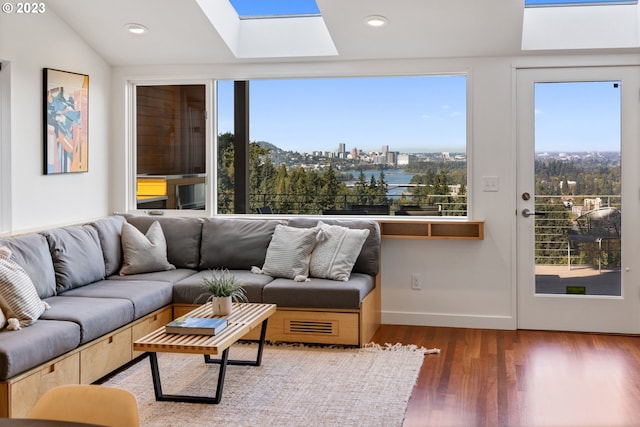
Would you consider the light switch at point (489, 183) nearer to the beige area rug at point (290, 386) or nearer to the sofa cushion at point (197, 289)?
the beige area rug at point (290, 386)

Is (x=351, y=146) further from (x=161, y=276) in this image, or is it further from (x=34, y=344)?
(x=34, y=344)

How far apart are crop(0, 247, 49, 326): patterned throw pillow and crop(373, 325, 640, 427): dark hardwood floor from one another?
2.01 metres

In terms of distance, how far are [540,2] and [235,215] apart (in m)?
2.89

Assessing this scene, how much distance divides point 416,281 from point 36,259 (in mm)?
2805

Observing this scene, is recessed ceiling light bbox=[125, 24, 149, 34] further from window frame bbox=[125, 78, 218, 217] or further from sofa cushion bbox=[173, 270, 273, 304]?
sofa cushion bbox=[173, 270, 273, 304]

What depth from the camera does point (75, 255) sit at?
15.9 ft

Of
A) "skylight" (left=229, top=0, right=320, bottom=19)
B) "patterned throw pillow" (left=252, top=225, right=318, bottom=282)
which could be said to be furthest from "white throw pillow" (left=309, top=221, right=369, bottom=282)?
"skylight" (left=229, top=0, right=320, bottom=19)

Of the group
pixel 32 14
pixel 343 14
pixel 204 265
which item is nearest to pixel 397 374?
pixel 204 265

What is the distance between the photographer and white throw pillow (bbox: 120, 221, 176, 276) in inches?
211

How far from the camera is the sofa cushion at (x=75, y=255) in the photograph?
15.4 ft

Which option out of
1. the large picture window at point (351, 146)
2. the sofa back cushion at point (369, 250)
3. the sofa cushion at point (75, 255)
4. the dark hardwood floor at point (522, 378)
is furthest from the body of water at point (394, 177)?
the sofa cushion at point (75, 255)

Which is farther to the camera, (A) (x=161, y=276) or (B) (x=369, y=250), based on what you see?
(B) (x=369, y=250)

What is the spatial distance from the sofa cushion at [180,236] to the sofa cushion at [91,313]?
46.5 inches

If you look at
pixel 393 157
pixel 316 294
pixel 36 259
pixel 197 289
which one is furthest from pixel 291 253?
pixel 36 259
